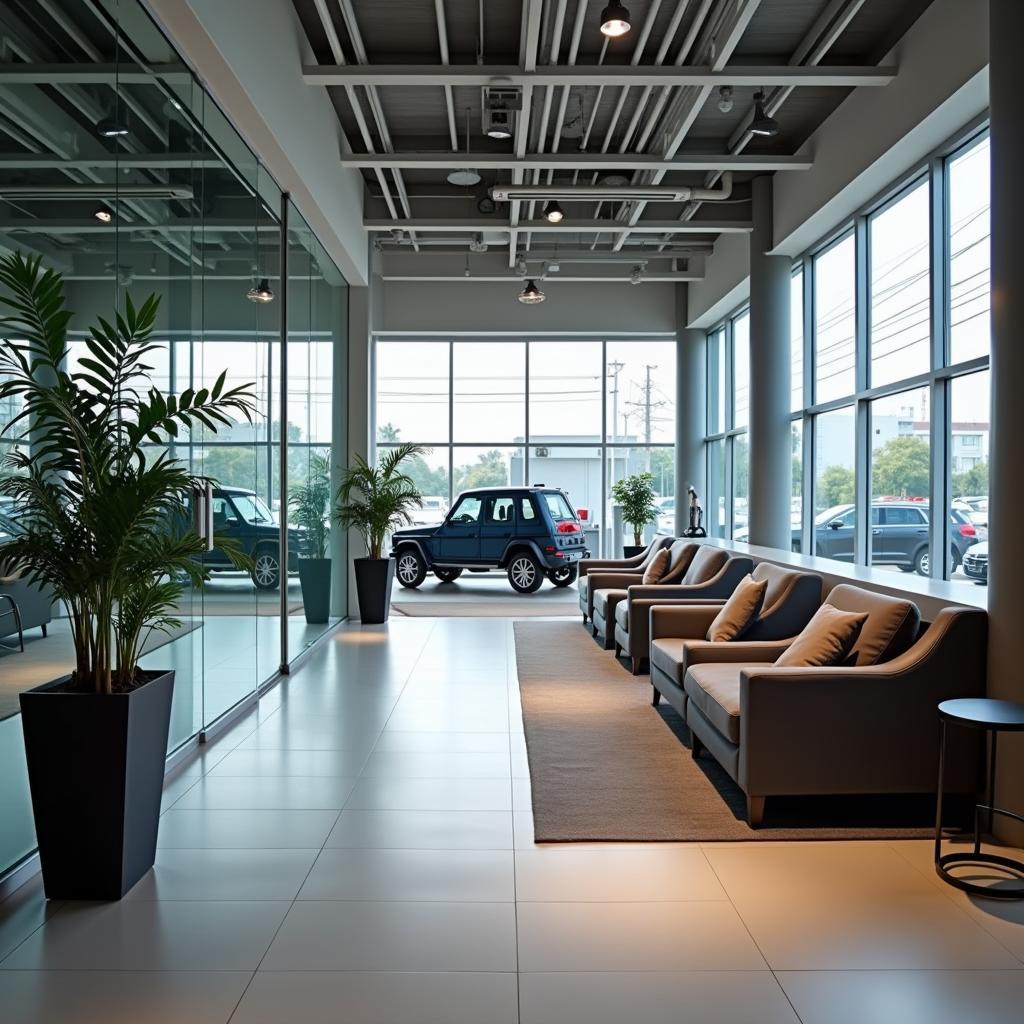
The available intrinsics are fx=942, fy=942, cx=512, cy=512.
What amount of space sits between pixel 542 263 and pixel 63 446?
9234 mm

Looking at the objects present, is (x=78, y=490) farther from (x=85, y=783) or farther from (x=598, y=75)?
(x=598, y=75)

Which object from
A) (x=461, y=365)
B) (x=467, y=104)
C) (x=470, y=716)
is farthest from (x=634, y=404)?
(x=470, y=716)

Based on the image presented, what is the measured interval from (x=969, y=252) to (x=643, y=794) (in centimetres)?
420

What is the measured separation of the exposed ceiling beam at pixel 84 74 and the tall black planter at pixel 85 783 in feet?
6.33

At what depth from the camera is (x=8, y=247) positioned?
293 cm

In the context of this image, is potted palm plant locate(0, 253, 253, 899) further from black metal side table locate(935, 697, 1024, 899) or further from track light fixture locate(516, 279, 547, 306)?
track light fixture locate(516, 279, 547, 306)

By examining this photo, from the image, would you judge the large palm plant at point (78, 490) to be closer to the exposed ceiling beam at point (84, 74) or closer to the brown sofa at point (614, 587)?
the exposed ceiling beam at point (84, 74)

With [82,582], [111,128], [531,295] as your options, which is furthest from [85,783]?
[531,295]

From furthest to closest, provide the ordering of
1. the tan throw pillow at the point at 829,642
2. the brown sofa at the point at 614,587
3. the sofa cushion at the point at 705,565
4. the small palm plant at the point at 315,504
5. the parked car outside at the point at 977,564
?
1. the brown sofa at the point at 614,587
2. the small palm plant at the point at 315,504
3. the sofa cushion at the point at 705,565
4. the parked car outside at the point at 977,564
5. the tan throw pillow at the point at 829,642

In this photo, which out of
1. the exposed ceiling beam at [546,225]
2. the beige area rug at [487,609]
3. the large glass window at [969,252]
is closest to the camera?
the large glass window at [969,252]

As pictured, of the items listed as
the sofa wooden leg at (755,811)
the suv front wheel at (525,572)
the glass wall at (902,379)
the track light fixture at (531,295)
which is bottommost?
the sofa wooden leg at (755,811)

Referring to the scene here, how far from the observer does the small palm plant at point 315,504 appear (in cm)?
723

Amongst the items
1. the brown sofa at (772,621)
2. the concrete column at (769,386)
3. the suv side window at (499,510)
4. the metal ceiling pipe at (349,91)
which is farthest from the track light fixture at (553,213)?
the brown sofa at (772,621)

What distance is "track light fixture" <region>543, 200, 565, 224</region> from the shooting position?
8.76 m
